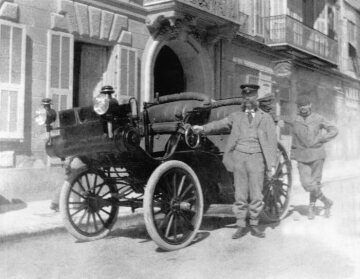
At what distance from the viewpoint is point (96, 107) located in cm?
461

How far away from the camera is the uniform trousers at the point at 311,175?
720 centimetres

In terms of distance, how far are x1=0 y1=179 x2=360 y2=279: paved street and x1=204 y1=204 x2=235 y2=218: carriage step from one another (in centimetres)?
24

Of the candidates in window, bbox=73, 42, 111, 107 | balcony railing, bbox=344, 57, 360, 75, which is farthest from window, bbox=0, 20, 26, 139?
balcony railing, bbox=344, 57, 360, 75

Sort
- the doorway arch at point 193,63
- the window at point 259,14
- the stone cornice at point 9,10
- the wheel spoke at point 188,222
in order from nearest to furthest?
Answer: the wheel spoke at point 188,222, the stone cornice at point 9,10, the doorway arch at point 193,63, the window at point 259,14

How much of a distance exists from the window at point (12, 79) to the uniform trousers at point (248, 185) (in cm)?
475

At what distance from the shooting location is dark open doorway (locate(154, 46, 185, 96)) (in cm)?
1420

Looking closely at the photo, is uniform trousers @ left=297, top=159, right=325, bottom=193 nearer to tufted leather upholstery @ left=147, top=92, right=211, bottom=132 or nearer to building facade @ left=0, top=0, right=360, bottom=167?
building facade @ left=0, top=0, right=360, bottom=167

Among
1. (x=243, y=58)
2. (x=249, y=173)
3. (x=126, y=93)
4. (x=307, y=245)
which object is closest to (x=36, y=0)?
(x=126, y=93)

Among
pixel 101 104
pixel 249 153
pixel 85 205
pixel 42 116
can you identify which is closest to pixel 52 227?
pixel 85 205

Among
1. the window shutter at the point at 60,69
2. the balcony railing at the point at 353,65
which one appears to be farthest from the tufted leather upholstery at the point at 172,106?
the balcony railing at the point at 353,65

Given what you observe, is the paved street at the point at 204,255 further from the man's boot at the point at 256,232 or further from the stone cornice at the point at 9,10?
the stone cornice at the point at 9,10

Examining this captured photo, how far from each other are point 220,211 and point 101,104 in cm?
212

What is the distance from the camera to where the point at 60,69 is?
31.4 ft

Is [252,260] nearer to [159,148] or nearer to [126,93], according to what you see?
[159,148]
